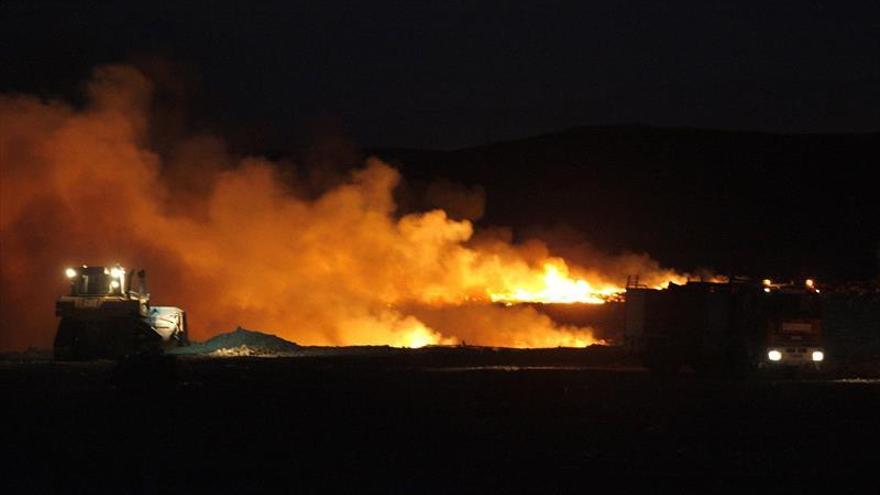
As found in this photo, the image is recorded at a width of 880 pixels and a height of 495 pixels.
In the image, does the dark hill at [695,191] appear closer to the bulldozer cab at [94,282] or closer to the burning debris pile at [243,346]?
the burning debris pile at [243,346]

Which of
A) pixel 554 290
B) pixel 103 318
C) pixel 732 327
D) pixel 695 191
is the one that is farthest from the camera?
pixel 695 191

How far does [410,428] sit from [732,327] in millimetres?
19822

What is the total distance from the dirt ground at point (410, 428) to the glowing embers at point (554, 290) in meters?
16.0

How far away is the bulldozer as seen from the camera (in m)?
45.7

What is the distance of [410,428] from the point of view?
24.3 m

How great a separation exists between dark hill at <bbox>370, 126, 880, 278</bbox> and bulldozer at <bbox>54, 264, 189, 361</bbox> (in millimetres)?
58951

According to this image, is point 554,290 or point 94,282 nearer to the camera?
point 94,282

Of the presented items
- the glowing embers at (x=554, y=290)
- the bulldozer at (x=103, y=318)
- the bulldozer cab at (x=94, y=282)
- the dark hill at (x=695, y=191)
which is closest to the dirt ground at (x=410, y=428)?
the bulldozer at (x=103, y=318)

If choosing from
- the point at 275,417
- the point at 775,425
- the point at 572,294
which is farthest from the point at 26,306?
the point at 775,425

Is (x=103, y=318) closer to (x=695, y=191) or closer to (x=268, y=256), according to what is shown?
(x=268, y=256)

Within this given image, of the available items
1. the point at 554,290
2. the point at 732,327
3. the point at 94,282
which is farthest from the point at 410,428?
the point at 554,290

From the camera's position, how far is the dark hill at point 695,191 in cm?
10475

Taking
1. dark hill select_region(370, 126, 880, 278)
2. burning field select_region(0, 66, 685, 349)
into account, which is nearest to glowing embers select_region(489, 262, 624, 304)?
burning field select_region(0, 66, 685, 349)

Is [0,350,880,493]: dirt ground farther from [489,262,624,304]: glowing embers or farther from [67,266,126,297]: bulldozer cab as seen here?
[489,262,624,304]: glowing embers
